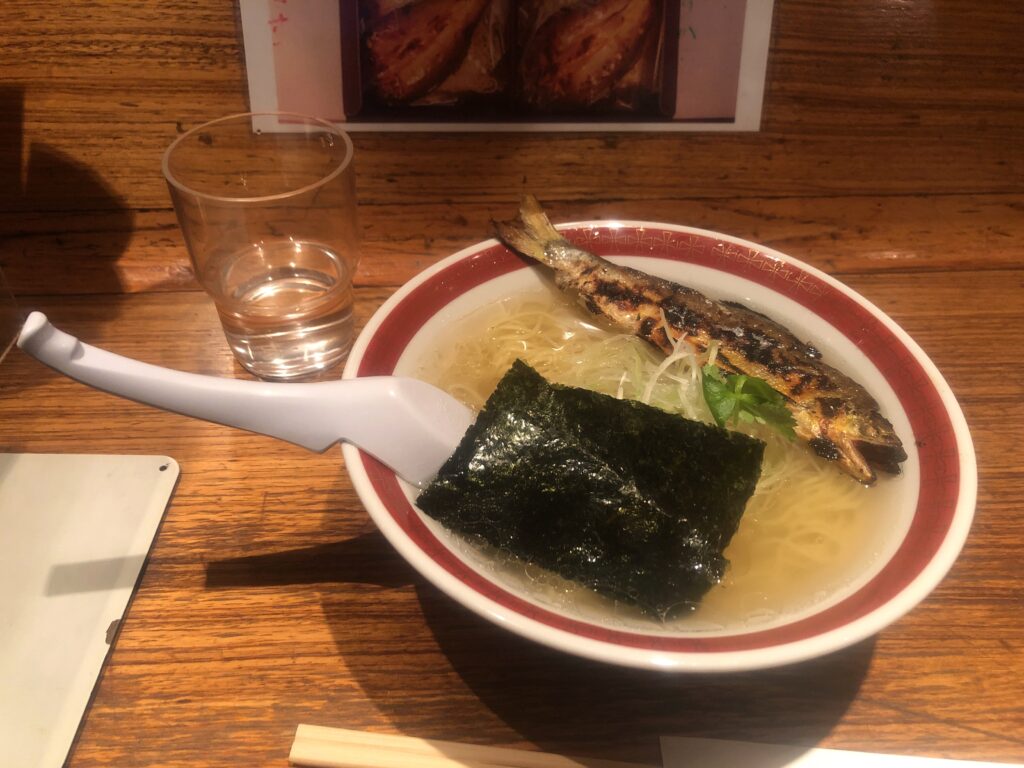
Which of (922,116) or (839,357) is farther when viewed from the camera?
(922,116)

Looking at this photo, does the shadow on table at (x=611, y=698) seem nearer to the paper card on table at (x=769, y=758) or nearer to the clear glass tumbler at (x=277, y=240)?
the paper card on table at (x=769, y=758)

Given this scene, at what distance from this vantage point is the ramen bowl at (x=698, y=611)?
0.71 m

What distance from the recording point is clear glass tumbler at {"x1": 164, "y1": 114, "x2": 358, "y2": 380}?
1.21 m

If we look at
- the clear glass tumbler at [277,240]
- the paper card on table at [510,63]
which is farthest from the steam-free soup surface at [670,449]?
the paper card on table at [510,63]

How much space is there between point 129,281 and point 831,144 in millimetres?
1395

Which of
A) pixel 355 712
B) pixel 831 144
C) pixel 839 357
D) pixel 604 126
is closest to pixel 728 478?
pixel 839 357

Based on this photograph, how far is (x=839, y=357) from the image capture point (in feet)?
3.76

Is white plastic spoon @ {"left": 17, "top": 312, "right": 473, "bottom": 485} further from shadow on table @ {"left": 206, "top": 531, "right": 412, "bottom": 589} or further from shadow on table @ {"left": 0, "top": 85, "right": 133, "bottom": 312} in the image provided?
shadow on table @ {"left": 0, "top": 85, "right": 133, "bottom": 312}

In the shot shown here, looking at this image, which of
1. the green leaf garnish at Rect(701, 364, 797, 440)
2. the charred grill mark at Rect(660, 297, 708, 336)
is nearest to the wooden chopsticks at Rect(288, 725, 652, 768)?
the green leaf garnish at Rect(701, 364, 797, 440)

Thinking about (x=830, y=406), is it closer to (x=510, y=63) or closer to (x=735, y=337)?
(x=735, y=337)

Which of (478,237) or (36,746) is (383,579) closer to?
(36,746)

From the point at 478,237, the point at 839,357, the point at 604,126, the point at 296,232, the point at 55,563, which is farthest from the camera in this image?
the point at 478,237

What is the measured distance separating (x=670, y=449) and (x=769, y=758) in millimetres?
348

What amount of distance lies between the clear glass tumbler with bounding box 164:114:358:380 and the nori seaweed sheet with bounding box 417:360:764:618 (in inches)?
19.6
